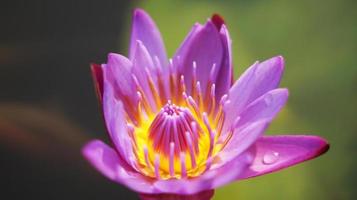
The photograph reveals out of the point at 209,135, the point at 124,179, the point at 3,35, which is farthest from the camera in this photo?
the point at 3,35

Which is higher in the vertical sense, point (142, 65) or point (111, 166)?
point (142, 65)

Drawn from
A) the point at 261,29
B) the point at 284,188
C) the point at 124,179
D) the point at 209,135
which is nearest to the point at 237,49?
the point at 261,29

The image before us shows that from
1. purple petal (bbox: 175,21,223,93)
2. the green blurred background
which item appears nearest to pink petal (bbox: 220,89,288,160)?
purple petal (bbox: 175,21,223,93)

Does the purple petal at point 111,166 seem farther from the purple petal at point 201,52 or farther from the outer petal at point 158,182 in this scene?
the purple petal at point 201,52

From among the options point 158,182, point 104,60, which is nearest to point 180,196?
point 158,182

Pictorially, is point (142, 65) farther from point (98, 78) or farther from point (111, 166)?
point (111, 166)

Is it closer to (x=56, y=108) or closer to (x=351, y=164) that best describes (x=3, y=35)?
(x=56, y=108)
